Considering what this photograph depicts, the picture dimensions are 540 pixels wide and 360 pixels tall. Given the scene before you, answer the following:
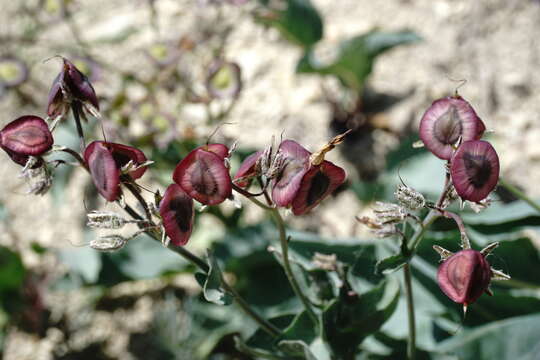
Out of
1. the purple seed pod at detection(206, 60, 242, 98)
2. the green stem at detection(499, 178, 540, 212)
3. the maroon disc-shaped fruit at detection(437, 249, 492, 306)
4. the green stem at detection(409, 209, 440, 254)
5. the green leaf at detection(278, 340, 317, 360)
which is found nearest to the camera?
the maroon disc-shaped fruit at detection(437, 249, 492, 306)

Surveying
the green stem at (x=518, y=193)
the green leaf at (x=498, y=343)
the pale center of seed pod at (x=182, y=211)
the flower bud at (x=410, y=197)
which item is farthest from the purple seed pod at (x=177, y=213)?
the green leaf at (x=498, y=343)

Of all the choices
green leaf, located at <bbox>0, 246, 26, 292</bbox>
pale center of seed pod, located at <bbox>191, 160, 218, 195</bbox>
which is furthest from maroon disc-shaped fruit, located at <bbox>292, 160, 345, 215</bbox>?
green leaf, located at <bbox>0, 246, 26, 292</bbox>

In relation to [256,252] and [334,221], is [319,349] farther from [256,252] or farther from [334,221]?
[334,221]

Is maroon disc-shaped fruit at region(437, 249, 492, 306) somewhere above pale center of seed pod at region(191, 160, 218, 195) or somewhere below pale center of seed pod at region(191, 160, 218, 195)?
below

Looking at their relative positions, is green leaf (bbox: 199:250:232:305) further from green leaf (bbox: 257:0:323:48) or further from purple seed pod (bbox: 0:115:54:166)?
green leaf (bbox: 257:0:323:48)

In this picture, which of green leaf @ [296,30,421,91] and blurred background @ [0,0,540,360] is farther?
green leaf @ [296,30,421,91]

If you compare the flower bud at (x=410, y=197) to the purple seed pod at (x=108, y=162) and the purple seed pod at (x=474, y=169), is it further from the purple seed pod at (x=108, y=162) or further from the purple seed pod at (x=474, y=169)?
the purple seed pod at (x=108, y=162)

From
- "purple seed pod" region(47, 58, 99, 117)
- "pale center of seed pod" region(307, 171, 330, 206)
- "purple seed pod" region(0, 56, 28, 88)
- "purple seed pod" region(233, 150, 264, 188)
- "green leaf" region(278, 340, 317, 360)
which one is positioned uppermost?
"purple seed pod" region(0, 56, 28, 88)
